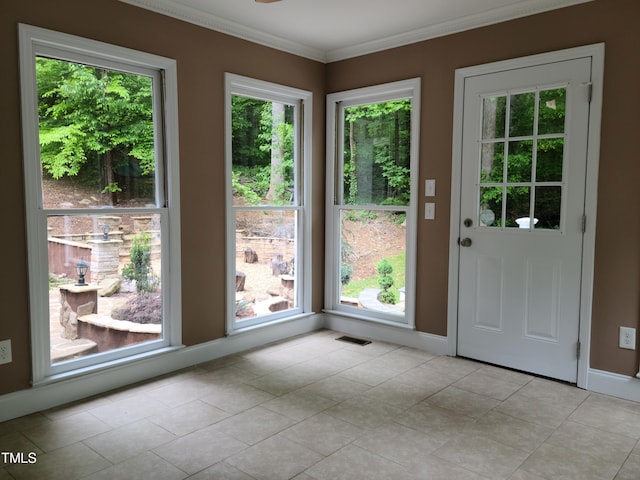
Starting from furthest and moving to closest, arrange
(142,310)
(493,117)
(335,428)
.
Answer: (493,117), (142,310), (335,428)

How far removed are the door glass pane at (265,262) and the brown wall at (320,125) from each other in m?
0.22

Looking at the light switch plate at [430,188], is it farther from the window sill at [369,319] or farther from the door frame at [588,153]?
the window sill at [369,319]

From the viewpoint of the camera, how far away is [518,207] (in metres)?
3.37

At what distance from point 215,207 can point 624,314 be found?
280cm

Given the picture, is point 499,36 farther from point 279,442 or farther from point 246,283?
point 279,442

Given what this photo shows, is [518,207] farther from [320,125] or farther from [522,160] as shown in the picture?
[320,125]

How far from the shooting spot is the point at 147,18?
3.15 m

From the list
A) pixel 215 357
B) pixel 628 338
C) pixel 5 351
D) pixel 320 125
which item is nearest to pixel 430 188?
pixel 320 125

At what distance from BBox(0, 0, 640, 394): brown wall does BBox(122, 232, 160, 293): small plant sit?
0.80 feet

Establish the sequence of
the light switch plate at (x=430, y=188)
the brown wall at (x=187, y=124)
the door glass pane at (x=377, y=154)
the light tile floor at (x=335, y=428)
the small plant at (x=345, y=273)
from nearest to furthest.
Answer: the light tile floor at (x=335, y=428)
the brown wall at (x=187, y=124)
the light switch plate at (x=430, y=188)
the door glass pane at (x=377, y=154)
the small plant at (x=345, y=273)

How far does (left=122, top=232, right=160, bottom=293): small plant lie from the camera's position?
3225 millimetres

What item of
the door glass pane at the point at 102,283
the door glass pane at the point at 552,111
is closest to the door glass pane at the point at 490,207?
the door glass pane at the point at 552,111

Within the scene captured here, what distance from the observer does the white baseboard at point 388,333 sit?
12.6 ft

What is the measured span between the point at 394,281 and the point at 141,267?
204 cm
